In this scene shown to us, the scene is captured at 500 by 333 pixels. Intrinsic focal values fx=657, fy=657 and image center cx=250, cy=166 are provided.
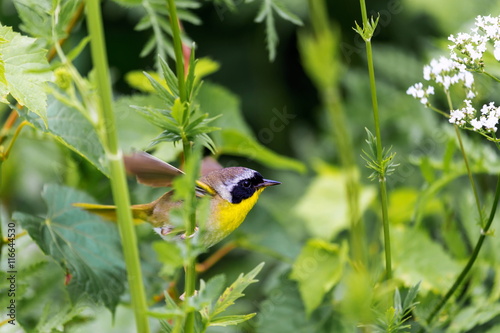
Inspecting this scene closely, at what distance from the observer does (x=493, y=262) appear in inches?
58.7

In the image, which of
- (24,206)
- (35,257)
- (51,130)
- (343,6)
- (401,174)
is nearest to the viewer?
(51,130)

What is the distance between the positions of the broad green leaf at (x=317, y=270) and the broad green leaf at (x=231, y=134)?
0.27 meters

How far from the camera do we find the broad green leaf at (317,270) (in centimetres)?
142

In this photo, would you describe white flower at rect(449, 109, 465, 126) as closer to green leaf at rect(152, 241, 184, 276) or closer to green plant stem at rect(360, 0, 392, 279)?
green plant stem at rect(360, 0, 392, 279)

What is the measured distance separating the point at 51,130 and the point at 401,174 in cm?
123

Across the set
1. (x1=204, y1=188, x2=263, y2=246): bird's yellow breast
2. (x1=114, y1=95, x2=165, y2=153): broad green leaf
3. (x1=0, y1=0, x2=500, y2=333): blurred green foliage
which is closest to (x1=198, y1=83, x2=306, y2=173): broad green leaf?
(x1=0, y1=0, x2=500, y2=333): blurred green foliage

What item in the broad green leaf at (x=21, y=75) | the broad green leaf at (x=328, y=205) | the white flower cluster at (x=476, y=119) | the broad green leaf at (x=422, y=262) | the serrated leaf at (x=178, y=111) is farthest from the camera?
the broad green leaf at (x=328, y=205)

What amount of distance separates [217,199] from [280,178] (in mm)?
1589

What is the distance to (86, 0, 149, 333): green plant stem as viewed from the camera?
2.13ft

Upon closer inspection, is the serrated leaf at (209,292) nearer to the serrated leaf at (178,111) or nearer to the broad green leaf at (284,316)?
the serrated leaf at (178,111)

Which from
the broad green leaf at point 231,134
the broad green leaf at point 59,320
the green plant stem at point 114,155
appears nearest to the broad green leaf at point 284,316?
the broad green leaf at point 231,134

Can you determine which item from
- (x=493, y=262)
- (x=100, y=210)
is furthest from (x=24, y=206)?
(x=493, y=262)

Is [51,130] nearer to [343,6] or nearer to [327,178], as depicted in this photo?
[327,178]

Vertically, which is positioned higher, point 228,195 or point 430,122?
point 228,195
